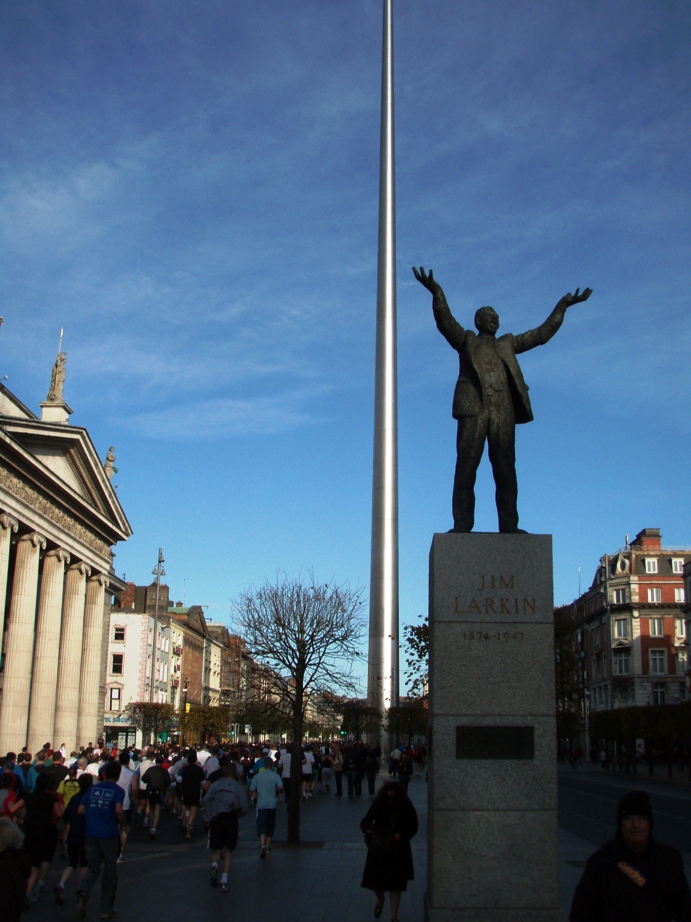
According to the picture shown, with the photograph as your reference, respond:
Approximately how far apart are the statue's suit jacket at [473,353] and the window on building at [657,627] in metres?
96.4

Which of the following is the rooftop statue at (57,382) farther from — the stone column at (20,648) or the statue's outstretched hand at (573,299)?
the statue's outstretched hand at (573,299)

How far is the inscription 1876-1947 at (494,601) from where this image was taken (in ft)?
33.7

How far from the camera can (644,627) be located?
10250 centimetres

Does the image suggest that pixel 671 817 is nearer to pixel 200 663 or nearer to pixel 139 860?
pixel 139 860

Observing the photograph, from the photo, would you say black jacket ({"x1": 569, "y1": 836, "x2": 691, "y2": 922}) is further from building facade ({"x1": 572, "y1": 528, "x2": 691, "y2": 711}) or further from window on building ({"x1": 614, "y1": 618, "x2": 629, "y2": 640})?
window on building ({"x1": 614, "y1": 618, "x2": 629, "y2": 640})

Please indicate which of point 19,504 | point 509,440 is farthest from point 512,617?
point 19,504

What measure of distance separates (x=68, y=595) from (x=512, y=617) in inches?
1946

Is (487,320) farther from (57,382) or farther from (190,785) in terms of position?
(57,382)

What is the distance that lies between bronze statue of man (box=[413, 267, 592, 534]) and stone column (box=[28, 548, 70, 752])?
136 ft

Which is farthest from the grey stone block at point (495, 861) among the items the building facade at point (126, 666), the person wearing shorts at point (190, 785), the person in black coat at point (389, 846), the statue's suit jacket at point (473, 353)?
the building facade at point (126, 666)

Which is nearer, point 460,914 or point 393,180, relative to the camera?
point 460,914

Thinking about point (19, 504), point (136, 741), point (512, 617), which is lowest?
point (136, 741)

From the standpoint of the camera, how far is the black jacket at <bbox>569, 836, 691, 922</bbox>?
5.12 m

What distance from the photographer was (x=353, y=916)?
1224 centimetres
